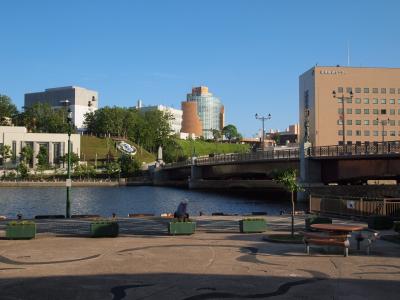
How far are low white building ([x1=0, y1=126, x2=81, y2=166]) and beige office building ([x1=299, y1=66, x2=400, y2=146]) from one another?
80198 millimetres

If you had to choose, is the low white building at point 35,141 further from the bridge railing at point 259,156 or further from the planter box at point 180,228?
the planter box at point 180,228

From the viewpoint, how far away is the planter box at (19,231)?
26750 millimetres

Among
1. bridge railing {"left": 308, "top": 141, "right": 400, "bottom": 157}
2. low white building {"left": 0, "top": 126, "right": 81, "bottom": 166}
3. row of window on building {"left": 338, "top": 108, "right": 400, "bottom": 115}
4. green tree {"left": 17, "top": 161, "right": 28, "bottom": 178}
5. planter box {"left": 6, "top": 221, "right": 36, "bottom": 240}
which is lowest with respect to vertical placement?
planter box {"left": 6, "top": 221, "right": 36, "bottom": 240}

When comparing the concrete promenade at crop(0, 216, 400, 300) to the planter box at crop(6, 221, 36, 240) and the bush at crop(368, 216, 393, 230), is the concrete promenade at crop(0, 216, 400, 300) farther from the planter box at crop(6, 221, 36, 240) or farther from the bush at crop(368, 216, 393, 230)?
the bush at crop(368, 216, 393, 230)

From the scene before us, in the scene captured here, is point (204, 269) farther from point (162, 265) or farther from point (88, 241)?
point (88, 241)

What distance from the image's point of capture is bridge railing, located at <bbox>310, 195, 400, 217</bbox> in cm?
3875

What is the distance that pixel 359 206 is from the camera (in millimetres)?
39656

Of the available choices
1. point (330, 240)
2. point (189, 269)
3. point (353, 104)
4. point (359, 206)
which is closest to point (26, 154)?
point (353, 104)

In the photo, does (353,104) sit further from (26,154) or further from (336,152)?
(26,154)

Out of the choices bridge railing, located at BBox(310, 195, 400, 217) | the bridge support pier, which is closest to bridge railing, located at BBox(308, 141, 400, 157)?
the bridge support pier

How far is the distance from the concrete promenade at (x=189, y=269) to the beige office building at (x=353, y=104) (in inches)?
5672

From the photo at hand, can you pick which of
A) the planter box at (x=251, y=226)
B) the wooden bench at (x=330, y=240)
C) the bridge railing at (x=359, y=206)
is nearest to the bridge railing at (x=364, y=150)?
the bridge railing at (x=359, y=206)

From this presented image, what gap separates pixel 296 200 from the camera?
84125mm

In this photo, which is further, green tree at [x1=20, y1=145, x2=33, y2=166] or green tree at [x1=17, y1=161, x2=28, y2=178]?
green tree at [x1=20, y1=145, x2=33, y2=166]
